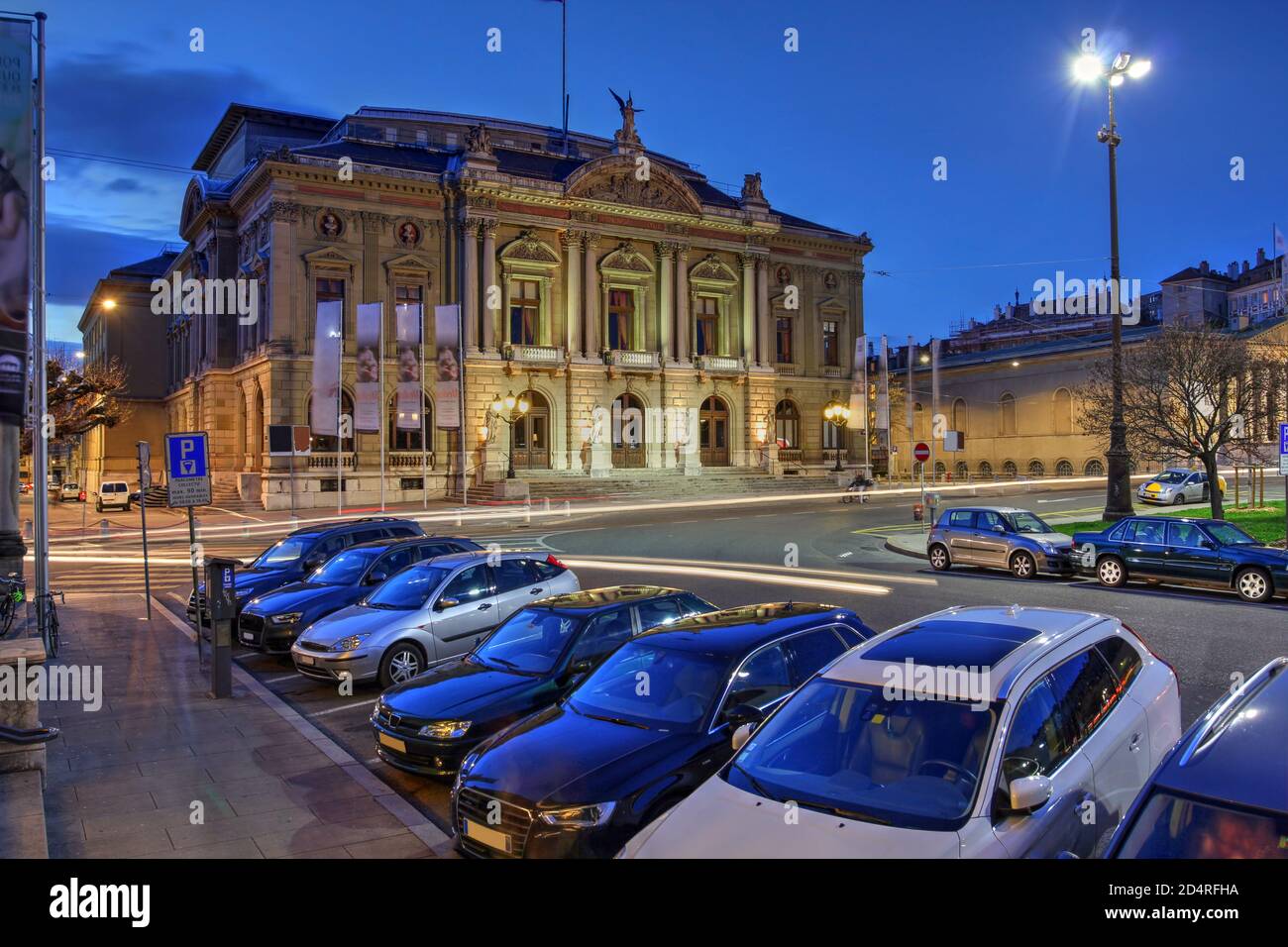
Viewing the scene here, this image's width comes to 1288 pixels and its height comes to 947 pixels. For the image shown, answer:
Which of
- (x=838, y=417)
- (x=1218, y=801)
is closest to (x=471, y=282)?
(x=838, y=417)

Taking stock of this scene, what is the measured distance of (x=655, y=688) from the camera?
269 inches

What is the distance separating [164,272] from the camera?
7544 centimetres

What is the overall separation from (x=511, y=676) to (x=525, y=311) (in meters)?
44.6

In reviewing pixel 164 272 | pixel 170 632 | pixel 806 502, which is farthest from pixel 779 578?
pixel 164 272

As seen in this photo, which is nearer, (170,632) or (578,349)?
(170,632)

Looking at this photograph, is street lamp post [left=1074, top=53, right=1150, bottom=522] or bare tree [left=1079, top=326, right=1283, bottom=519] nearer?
street lamp post [left=1074, top=53, right=1150, bottom=522]

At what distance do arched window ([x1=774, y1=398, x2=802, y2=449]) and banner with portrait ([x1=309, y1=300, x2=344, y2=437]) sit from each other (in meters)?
28.4

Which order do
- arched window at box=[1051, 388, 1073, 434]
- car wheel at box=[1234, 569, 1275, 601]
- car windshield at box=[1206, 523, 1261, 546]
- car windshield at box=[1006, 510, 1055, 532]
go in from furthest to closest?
arched window at box=[1051, 388, 1073, 434]
car windshield at box=[1006, 510, 1055, 532]
car windshield at box=[1206, 523, 1261, 546]
car wheel at box=[1234, 569, 1275, 601]

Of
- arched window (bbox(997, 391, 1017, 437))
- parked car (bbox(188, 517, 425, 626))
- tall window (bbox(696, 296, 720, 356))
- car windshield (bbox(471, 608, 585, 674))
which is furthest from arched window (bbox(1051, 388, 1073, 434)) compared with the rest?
car windshield (bbox(471, 608, 585, 674))

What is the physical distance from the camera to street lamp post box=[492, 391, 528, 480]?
154 feet

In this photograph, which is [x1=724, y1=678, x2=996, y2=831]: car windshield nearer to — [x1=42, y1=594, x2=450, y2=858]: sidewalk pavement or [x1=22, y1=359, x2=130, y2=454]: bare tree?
[x1=42, y1=594, x2=450, y2=858]: sidewalk pavement
